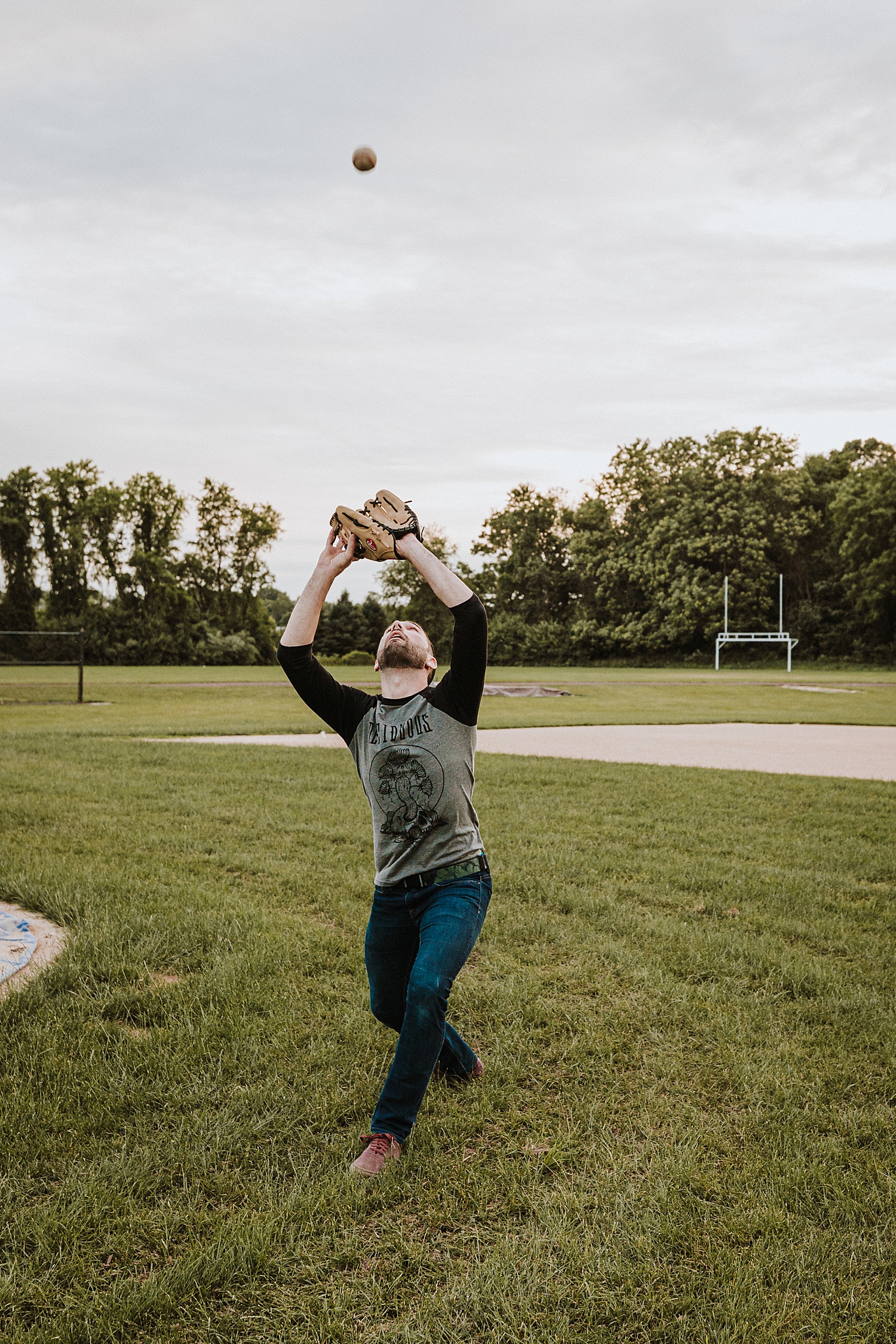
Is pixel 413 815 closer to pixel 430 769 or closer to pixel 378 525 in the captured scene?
pixel 430 769

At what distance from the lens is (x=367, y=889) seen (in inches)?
199

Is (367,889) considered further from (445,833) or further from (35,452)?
(35,452)

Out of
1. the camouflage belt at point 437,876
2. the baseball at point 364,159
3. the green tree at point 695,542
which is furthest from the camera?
the green tree at point 695,542

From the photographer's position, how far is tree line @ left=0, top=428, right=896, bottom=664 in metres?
46.4

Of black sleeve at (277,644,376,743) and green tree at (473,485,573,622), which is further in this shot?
green tree at (473,485,573,622)

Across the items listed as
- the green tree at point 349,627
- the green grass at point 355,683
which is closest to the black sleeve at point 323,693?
the green grass at point 355,683

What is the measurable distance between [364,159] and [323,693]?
4.32 metres

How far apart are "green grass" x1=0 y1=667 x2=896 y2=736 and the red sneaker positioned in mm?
11133

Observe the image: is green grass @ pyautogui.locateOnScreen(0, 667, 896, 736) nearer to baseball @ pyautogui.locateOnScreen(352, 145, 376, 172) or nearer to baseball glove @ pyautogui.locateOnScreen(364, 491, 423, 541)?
baseball @ pyautogui.locateOnScreen(352, 145, 376, 172)

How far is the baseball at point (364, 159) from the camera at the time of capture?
5.40 m

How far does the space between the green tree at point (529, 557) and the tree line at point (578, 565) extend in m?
0.13

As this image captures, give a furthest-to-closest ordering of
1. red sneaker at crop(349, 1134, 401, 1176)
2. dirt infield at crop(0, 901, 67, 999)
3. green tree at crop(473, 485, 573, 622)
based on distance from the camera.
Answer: green tree at crop(473, 485, 573, 622) → dirt infield at crop(0, 901, 67, 999) → red sneaker at crop(349, 1134, 401, 1176)

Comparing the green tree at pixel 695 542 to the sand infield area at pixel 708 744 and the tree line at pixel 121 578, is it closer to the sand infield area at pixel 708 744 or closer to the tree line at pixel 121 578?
the tree line at pixel 121 578

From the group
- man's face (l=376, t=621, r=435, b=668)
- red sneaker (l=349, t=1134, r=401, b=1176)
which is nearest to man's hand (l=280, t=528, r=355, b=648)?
man's face (l=376, t=621, r=435, b=668)
